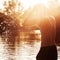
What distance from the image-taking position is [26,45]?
4961 mm

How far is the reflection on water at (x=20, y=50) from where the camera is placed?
159 inches

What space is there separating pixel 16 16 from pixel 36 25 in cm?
231

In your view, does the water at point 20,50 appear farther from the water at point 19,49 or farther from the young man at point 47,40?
the young man at point 47,40

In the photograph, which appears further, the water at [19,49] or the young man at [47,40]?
the water at [19,49]

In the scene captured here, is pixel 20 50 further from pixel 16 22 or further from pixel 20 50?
pixel 16 22

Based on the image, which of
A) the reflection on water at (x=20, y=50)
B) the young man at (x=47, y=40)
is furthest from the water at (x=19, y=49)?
the young man at (x=47, y=40)

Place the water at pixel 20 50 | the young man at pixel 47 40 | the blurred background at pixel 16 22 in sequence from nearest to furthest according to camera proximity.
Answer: the young man at pixel 47 40
the blurred background at pixel 16 22
the water at pixel 20 50

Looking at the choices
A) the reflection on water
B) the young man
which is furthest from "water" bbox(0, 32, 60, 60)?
the young man

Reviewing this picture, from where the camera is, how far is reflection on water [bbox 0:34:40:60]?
4.04 meters

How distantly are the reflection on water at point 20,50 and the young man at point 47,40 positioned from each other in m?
2.04

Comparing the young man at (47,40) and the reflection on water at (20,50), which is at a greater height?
the young man at (47,40)

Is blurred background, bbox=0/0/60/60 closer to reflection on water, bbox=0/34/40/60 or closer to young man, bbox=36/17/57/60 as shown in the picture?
reflection on water, bbox=0/34/40/60

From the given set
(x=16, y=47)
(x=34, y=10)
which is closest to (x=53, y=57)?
(x=34, y=10)

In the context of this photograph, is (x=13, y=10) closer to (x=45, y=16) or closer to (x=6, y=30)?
(x=6, y=30)
